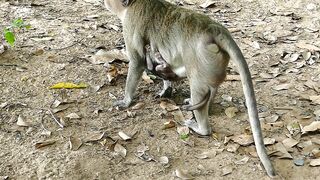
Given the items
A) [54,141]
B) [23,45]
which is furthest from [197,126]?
[23,45]

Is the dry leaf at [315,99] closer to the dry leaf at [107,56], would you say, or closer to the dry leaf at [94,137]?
the dry leaf at [107,56]

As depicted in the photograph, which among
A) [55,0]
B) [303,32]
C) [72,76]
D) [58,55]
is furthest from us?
[55,0]

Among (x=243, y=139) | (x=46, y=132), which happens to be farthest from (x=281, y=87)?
(x=46, y=132)

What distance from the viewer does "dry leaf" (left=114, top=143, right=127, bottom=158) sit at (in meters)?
4.74

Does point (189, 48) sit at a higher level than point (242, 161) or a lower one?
higher

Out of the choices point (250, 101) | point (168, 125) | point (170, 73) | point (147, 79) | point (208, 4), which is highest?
point (250, 101)

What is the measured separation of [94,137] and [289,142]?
1.85 meters

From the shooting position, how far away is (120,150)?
4.79 m

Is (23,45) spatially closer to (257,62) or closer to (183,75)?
(183,75)

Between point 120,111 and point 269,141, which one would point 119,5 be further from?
point 269,141

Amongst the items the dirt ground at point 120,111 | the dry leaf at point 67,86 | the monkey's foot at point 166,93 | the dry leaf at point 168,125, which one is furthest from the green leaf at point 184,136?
the dry leaf at point 67,86

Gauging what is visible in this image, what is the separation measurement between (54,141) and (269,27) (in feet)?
13.0

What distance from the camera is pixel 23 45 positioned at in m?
6.43

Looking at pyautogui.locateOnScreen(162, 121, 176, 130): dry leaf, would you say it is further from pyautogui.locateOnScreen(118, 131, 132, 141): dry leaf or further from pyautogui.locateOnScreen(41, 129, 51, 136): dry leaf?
pyautogui.locateOnScreen(41, 129, 51, 136): dry leaf
